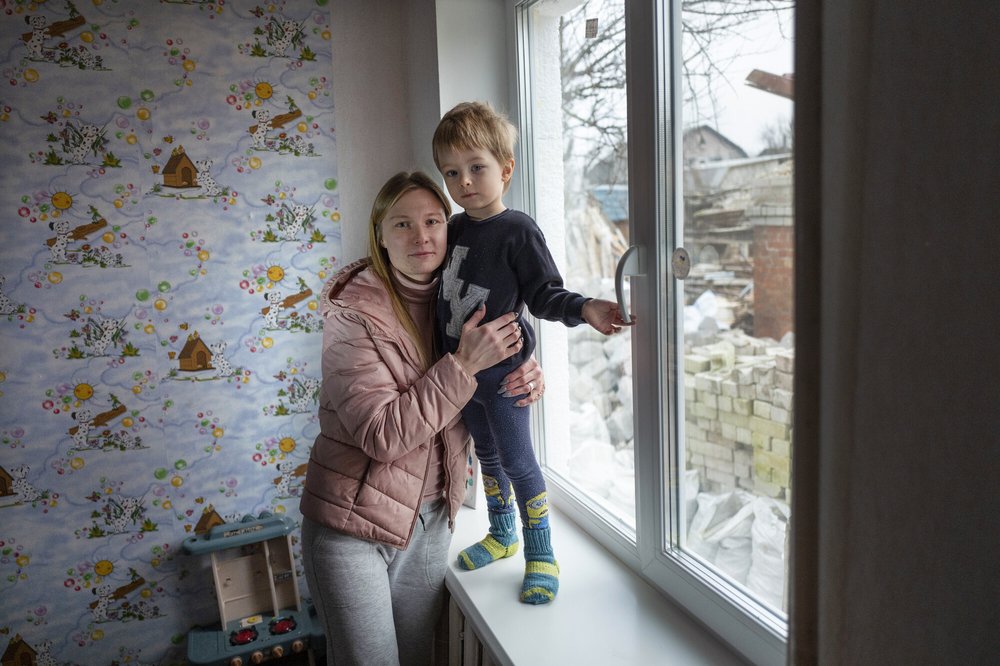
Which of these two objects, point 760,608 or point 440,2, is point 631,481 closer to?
point 760,608

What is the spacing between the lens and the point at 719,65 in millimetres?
1035

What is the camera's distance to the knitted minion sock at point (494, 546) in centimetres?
148

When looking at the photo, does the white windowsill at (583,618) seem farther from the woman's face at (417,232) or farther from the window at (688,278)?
the woman's face at (417,232)

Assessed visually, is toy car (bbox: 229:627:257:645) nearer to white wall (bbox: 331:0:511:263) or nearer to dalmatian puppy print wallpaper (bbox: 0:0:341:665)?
dalmatian puppy print wallpaper (bbox: 0:0:341:665)

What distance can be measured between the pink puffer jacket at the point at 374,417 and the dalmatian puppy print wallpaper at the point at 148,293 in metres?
0.81

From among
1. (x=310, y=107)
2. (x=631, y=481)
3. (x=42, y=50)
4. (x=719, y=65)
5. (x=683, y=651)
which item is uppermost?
(x=42, y=50)

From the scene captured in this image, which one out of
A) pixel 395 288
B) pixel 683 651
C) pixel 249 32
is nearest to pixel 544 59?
pixel 395 288

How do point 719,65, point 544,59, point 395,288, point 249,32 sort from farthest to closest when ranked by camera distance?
point 249,32 → point 544,59 → point 395,288 → point 719,65

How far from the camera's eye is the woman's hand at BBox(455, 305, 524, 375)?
47.9 inches

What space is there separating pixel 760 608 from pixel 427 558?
0.68 m

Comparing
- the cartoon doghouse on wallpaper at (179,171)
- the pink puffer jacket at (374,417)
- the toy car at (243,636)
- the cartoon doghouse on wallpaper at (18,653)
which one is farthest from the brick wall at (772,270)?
the cartoon doghouse on wallpaper at (18,653)

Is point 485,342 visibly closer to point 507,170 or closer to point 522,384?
point 522,384

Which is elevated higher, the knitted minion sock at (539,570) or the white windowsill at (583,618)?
the knitted minion sock at (539,570)

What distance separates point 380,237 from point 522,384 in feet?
1.34
